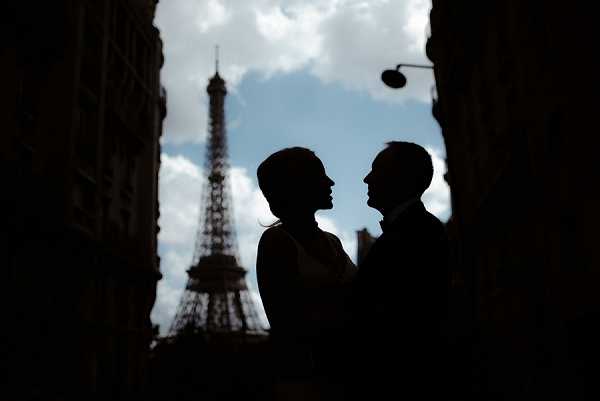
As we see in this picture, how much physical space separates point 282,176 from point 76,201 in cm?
2404

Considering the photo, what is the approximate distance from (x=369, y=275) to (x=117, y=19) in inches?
1386

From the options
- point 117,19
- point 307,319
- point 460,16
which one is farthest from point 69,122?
point 307,319

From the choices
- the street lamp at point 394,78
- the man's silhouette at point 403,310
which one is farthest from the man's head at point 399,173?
the street lamp at point 394,78

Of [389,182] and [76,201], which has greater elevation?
[76,201]

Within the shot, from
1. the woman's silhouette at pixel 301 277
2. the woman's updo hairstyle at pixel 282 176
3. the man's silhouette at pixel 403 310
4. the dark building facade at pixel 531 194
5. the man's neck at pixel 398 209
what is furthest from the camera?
the dark building facade at pixel 531 194

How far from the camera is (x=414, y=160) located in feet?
8.79

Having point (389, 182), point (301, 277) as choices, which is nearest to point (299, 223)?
point (301, 277)

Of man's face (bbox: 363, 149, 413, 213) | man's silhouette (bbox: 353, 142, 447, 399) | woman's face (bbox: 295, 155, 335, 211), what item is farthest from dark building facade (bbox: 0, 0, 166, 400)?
man's silhouette (bbox: 353, 142, 447, 399)

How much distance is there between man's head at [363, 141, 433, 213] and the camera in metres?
2.66

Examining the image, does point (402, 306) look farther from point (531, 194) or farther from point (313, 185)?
point (531, 194)

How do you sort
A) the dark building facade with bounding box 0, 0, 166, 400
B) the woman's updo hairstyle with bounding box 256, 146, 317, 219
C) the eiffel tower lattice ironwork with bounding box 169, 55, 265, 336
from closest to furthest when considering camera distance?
the woman's updo hairstyle with bounding box 256, 146, 317, 219 → the dark building facade with bounding box 0, 0, 166, 400 → the eiffel tower lattice ironwork with bounding box 169, 55, 265, 336

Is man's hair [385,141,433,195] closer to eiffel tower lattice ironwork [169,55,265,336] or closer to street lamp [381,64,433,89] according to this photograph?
street lamp [381,64,433,89]

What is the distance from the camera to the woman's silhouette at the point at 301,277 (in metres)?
2.35

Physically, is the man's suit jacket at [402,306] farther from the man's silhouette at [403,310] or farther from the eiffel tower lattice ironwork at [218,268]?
the eiffel tower lattice ironwork at [218,268]
